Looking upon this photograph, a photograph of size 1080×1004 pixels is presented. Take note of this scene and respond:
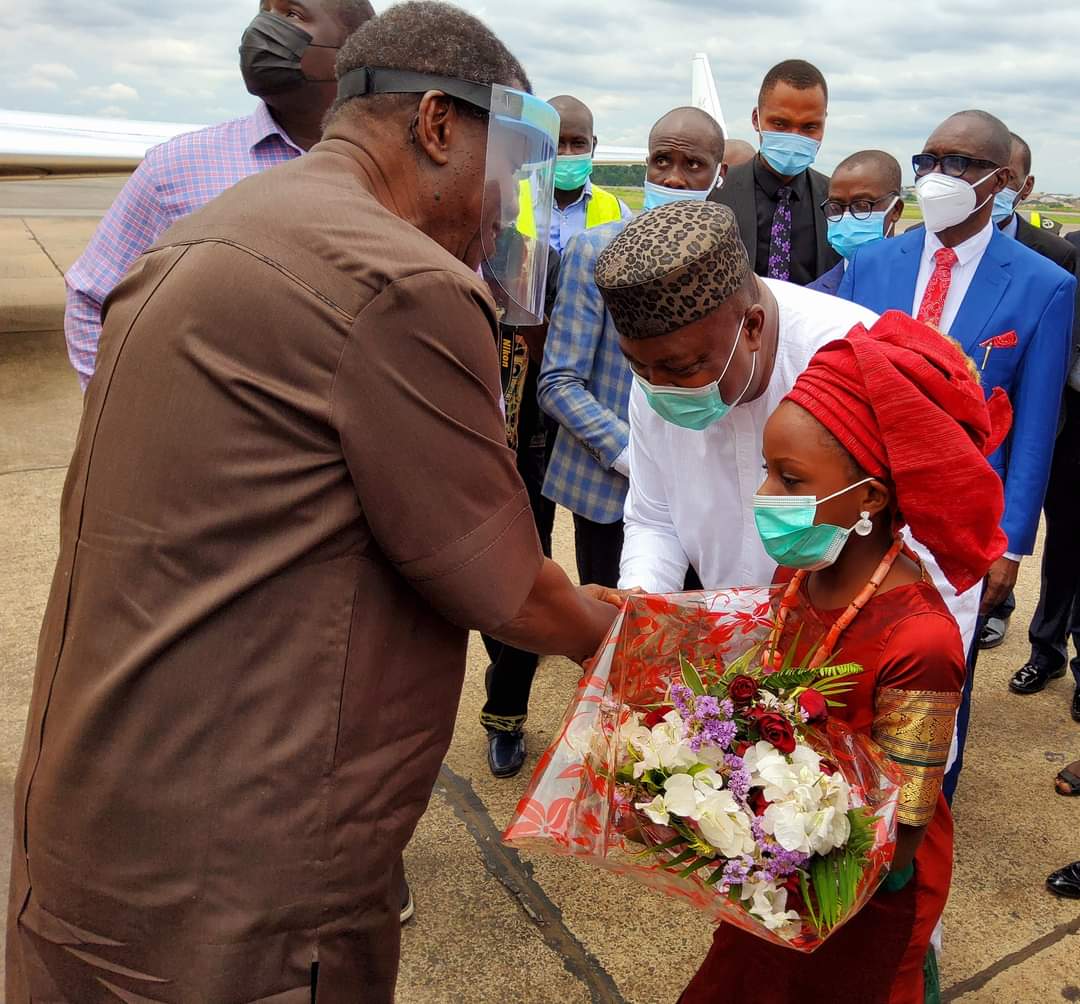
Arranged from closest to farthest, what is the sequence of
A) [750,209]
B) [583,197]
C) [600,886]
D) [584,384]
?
[600,886] < [584,384] < [750,209] < [583,197]

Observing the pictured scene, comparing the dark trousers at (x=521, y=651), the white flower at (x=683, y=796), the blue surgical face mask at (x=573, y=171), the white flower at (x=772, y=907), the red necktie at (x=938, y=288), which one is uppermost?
the blue surgical face mask at (x=573, y=171)

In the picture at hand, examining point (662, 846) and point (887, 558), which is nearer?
point (662, 846)

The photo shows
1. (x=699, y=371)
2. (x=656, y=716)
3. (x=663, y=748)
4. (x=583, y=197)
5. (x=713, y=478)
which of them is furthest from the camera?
(x=583, y=197)

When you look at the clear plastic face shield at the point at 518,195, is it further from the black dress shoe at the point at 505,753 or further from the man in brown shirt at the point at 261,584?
the black dress shoe at the point at 505,753

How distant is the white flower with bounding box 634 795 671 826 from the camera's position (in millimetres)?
1543

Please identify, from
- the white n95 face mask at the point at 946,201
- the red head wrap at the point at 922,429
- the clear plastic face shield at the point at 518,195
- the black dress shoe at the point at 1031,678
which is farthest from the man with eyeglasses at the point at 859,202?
the red head wrap at the point at 922,429

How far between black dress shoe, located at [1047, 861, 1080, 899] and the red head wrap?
1.76 m

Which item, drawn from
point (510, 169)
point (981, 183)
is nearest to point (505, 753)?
point (510, 169)

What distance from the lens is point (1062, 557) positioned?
4.36m

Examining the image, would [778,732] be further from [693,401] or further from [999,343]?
[999,343]

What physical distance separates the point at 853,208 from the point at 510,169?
3.70 m

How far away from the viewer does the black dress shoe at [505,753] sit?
361 centimetres

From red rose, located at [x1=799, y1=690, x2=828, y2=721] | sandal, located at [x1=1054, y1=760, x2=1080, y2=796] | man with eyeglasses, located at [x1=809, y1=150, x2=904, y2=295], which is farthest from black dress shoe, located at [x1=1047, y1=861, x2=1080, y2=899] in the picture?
man with eyeglasses, located at [x1=809, y1=150, x2=904, y2=295]

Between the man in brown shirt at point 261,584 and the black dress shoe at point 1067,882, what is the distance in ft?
7.99
